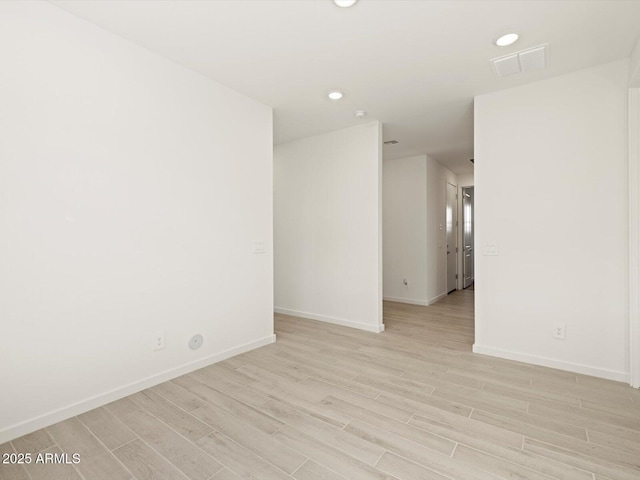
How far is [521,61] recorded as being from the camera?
2.62 meters

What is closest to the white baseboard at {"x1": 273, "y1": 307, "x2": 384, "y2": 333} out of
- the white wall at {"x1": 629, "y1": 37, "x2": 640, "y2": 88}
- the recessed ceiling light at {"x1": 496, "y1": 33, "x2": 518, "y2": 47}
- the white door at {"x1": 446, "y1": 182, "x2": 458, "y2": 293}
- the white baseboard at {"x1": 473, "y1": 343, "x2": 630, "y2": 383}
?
the white baseboard at {"x1": 473, "y1": 343, "x2": 630, "y2": 383}

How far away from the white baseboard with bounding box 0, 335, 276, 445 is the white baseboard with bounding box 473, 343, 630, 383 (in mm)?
2442

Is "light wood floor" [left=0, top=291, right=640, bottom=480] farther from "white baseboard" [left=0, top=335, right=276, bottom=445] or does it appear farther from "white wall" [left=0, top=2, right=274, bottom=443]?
"white wall" [left=0, top=2, right=274, bottom=443]

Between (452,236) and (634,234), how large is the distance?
459 centimetres

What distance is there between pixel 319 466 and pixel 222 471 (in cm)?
48

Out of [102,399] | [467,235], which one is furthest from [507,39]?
[467,235]

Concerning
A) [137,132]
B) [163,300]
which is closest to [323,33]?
[137,132]

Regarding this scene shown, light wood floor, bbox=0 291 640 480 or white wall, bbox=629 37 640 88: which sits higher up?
white wall, bbox=629 37 640 88

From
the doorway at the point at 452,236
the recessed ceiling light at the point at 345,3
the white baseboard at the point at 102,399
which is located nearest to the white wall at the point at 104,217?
the white baseboard at the point at 102,399

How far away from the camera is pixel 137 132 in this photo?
243cm

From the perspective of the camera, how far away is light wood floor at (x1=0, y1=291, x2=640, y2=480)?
5.33 ft

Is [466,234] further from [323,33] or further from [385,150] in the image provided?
[323,33]

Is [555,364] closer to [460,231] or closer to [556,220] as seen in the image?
[556,220]

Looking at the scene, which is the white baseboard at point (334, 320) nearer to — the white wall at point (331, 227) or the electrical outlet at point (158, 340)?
the white wall at point (331, 227)
